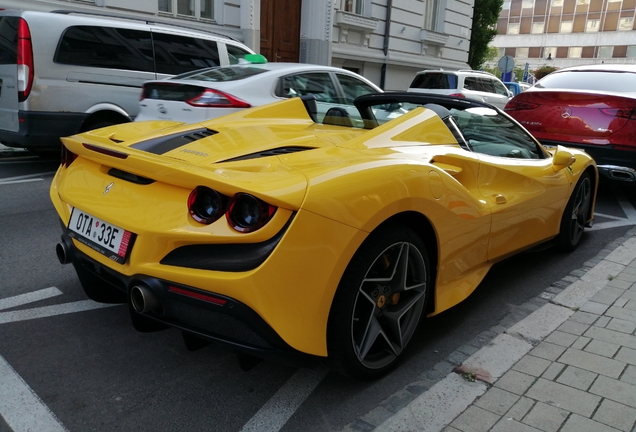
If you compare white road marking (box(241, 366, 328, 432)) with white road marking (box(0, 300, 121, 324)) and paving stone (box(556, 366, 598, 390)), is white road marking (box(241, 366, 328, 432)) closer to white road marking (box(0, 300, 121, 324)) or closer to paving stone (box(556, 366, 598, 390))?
paving stone (box(556, 366, 598, 390))

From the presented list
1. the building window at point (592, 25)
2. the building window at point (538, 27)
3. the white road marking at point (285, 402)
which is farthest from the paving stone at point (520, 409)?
the building window at point (538, 27)

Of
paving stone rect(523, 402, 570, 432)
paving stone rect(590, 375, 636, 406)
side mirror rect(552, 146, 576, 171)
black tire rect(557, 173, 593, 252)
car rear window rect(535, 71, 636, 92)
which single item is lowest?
paving stone rect(590, 375, 636, 406)

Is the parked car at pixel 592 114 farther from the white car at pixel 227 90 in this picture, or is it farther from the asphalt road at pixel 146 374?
the asphalt road at pixel 146 374

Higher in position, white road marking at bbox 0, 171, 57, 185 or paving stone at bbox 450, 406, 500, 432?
paving stone at bbox 450, 406, 500, 432

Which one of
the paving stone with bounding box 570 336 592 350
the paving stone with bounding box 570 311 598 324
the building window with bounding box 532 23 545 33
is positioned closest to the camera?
the paving stone with bounding box 570 336 592 350

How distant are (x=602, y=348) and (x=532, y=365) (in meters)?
0.50

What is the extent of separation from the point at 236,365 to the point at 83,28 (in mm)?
5800

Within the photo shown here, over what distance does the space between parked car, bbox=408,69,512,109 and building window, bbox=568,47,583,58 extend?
59948 millimetres

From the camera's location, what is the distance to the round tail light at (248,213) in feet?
7.04

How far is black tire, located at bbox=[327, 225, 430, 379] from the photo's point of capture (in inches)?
94.2

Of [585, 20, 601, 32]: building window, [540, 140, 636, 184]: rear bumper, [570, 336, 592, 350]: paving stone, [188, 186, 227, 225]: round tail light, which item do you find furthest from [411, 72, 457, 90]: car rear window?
[585, 20, 601, 32]: building window

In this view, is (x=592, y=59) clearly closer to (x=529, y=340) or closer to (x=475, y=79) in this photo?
(x=475, y=79)

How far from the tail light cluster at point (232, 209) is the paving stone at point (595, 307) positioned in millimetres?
2455

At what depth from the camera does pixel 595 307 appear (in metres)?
3.67
